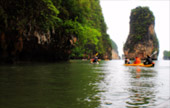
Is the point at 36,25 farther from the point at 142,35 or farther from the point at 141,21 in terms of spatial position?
the point at 141,21

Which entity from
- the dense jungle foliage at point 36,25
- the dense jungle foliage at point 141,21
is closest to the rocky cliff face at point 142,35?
the dense jungle foliage at point 141,21

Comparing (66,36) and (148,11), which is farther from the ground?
(148,11)

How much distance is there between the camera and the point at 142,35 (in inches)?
4599

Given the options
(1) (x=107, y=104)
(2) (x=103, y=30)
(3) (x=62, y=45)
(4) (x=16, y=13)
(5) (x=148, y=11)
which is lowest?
(1) (x=107, y=104)

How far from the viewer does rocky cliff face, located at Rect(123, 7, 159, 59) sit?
113944 millimetres

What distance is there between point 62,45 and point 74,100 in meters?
25.7

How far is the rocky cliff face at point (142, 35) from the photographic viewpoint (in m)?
114

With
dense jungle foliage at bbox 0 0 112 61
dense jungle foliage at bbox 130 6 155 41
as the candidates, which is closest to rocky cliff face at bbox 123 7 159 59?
dense jungle foliage at bbox 130 6 155 41

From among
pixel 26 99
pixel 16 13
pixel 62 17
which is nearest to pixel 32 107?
pixel 26 99

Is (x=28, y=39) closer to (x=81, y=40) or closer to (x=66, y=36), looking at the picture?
(x=66, y=36)

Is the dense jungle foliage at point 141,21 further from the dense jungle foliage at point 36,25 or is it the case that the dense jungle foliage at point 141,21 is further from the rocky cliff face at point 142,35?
the dense jungle foliage at point 36,25

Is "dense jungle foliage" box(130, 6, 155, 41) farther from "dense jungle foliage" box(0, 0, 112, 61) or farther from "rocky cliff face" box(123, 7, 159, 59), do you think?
"dense jungle foliage" box(0, 0, 112, 61)

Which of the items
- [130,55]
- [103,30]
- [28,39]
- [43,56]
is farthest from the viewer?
[130,55]

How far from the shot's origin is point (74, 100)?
455 cm
